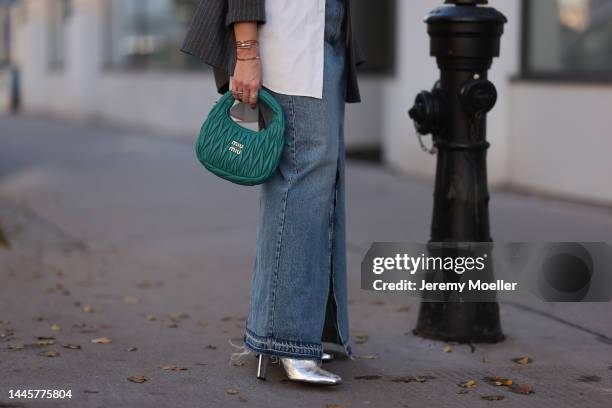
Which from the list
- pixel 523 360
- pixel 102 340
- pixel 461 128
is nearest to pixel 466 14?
pixel 461 128

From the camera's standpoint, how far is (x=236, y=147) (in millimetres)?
3650

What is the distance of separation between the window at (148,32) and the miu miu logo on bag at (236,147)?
1306 cm

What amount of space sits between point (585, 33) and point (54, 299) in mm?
5215

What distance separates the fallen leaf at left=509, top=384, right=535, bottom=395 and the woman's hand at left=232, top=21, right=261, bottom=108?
1409mm

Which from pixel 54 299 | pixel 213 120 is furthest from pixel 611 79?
pixel 213 120

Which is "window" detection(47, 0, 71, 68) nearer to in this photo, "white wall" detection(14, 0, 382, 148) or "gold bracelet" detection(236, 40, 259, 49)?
"white wall" detection(14, 0, 382, 148)

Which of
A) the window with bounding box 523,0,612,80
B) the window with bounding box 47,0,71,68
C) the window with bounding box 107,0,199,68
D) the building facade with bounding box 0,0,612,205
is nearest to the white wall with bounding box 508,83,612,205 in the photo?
the building facade with bounding box 0,0,612,205

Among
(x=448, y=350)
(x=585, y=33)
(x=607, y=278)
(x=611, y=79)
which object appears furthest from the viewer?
(x=585, y=33)

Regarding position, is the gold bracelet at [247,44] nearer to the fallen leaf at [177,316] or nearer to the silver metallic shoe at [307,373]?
the silver metallic shoe at [307,373]

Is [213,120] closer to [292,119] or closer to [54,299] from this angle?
[292,119]

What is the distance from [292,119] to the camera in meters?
3.72

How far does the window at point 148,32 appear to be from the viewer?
17.5 metres

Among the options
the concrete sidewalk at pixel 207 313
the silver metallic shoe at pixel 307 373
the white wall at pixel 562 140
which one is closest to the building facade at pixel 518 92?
the white wall at pixel 562 140

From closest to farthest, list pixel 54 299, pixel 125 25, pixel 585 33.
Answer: pixel 54 299, pixel 585 33, pixel 125 25
